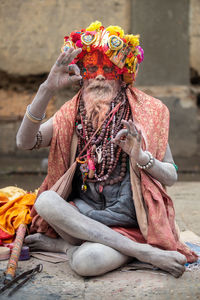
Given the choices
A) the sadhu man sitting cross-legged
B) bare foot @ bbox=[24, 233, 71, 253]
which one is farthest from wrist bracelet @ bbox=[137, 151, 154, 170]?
bare foot @ bbox=[24, 233, 71, 253]

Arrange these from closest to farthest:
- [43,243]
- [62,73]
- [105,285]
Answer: [105,285] → [62,73] → [43,243]

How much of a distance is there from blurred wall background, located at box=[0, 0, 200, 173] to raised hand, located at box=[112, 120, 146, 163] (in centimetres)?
491

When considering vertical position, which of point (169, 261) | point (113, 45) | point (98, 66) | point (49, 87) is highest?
point (113, 45)

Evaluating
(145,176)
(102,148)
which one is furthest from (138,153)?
(102,148)

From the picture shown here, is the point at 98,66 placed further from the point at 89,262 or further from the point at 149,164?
the point at 89,262

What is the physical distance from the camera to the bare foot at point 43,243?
344 centimetres

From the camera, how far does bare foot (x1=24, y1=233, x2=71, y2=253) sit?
344cm

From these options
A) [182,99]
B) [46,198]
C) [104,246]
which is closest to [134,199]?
[104,246]

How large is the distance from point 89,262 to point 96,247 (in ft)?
0.36

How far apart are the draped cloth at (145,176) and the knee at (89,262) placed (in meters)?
0.31

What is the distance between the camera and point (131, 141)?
302cm

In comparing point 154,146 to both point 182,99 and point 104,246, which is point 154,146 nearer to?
point 104,246

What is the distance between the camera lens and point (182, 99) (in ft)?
26.8

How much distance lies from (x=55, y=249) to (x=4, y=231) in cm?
41
